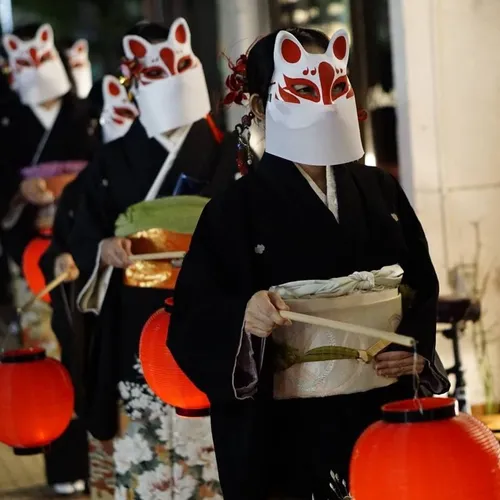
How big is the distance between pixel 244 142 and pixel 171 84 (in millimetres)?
→ 917

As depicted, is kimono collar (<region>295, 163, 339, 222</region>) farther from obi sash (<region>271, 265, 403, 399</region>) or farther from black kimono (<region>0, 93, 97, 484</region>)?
black kimono (<region>0, 93, 97, 484</region>)

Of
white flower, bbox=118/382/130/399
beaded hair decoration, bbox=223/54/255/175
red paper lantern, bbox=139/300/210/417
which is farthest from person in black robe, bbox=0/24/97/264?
beaded hair decoration, bbox=223/54/255/175

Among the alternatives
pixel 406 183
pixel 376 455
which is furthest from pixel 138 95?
pixel 376 455

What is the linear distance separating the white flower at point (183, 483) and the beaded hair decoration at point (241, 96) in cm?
130

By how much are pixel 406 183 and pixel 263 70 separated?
243 cm

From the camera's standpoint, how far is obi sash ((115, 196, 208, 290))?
12.2 feet

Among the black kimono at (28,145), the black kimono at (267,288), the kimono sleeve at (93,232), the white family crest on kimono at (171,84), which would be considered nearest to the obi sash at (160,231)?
the kimono sleeve at (93,232)

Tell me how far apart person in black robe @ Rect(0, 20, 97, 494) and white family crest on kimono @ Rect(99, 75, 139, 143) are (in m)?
0.33

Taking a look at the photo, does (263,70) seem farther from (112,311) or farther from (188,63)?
(112,311)

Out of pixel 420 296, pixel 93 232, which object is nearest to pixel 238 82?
pixel 420 296

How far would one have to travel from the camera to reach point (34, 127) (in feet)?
19.9

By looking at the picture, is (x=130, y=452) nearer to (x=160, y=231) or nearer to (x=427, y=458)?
(x=160, y=231)

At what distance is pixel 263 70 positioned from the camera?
112 inches

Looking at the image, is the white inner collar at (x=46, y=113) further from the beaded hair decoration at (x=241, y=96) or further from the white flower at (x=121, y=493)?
the beaded hair decoration at (x=241, y=96)
